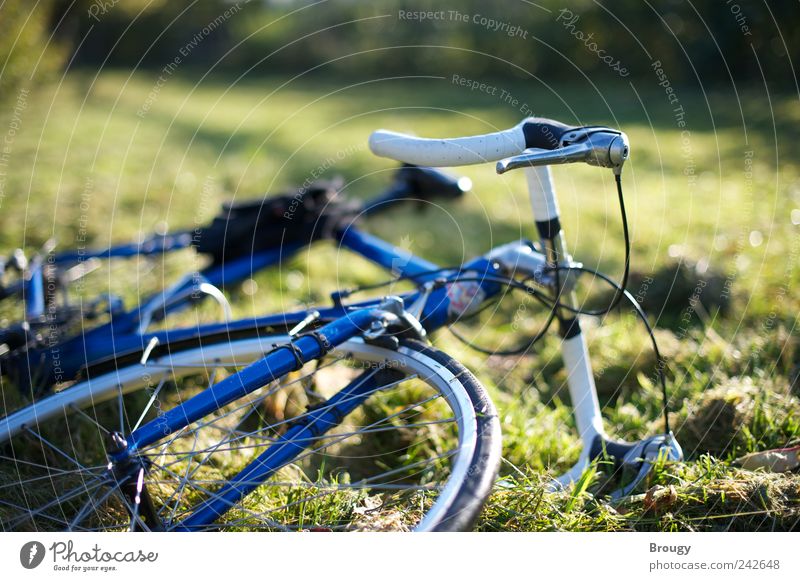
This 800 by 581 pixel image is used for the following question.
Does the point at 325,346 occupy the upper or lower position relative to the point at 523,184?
lower

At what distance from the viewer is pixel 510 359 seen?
3.19 m

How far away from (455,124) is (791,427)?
656 centimetres

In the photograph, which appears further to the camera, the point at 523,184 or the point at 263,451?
the point at 523,184

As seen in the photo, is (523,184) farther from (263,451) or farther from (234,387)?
(234,387)

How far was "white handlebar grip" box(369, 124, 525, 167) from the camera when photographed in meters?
1.74

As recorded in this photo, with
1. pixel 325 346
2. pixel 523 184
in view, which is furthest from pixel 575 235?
pixel 325 346

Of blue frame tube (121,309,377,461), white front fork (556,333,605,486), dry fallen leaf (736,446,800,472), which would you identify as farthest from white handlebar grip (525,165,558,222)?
dry fallen leaf (736,446,800,472)

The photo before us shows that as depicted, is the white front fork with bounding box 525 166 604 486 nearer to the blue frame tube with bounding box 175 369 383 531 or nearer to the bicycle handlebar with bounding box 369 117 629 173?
the bicycle handlebar with bounding box 369 117 629 173

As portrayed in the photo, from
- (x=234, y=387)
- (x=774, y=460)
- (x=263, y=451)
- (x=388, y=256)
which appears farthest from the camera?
(x=388, y=256)

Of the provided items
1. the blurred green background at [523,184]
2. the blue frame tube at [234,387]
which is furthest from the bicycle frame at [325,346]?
the blurred green background at [523,184]

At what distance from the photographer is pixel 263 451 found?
2.03m

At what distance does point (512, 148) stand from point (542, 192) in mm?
355

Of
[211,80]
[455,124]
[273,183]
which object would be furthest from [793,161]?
[211,80]
